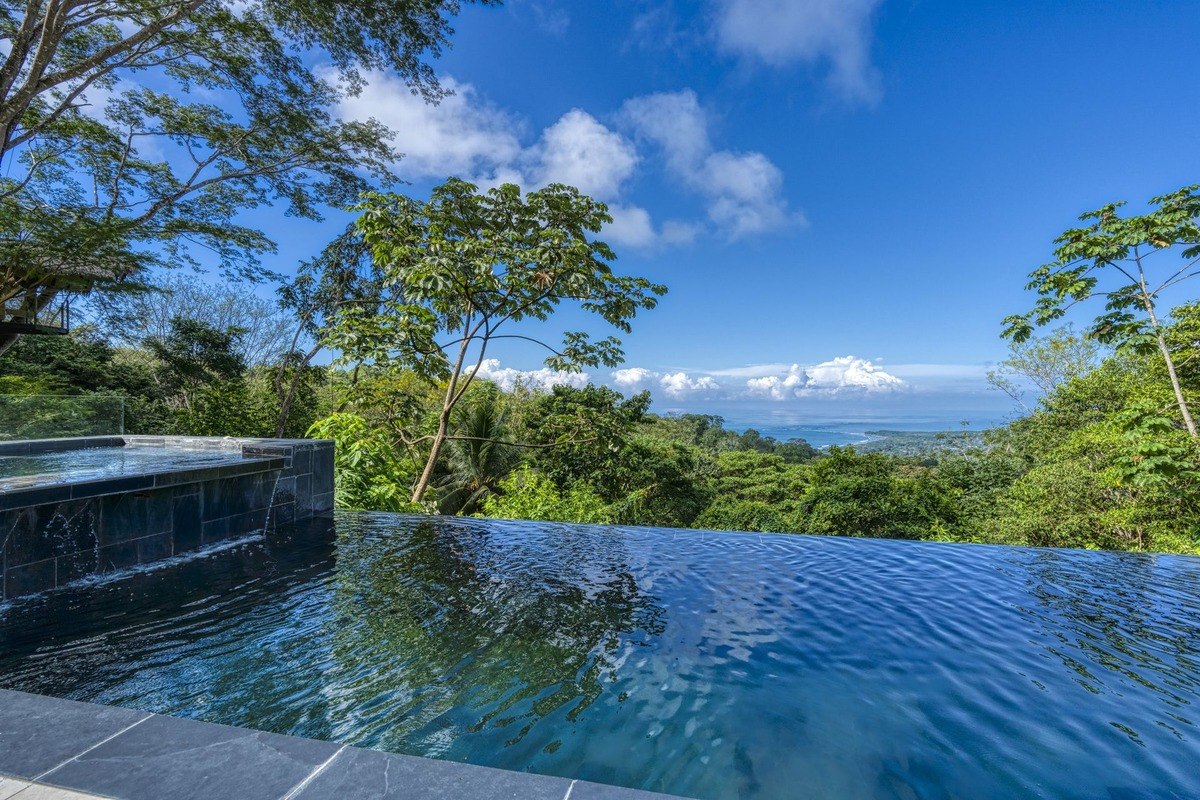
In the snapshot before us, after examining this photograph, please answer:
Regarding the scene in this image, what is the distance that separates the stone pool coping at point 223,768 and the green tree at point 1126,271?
9.44m

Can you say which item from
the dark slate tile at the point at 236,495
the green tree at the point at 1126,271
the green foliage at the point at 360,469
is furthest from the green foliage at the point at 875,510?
the dark slate tile at the point at 236,495

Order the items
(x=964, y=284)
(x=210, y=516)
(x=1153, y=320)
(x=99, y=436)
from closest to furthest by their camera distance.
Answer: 1. (x=210, y=516)
2. (x=99, y=436)
3. (x=1153, y=320)
4. (x=964, y=284)

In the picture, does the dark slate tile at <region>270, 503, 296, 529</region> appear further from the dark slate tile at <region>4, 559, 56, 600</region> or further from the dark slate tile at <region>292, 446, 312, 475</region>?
the dark slate tile at <region>4, 559, 56, 600</region>

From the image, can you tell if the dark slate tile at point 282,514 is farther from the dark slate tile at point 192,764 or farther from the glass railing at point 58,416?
the dark slate tile at point 192,764

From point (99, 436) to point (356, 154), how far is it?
27.9ft

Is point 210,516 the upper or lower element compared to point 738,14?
lower

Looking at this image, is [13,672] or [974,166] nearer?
[13,672]

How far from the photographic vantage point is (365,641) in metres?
2.49

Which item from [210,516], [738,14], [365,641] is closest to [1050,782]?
[365,641]

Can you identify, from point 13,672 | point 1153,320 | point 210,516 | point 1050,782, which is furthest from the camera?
point 1153,320

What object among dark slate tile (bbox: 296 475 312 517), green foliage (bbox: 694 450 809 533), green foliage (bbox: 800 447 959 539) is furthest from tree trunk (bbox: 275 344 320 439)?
green foliage (bbox: 800 447 959 539)

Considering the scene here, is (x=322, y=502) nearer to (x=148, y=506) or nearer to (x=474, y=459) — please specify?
(x=148, y=506)

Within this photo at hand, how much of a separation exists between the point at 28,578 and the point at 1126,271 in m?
12.0

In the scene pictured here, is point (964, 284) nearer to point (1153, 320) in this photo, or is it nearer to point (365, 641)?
point (1153, 320)
